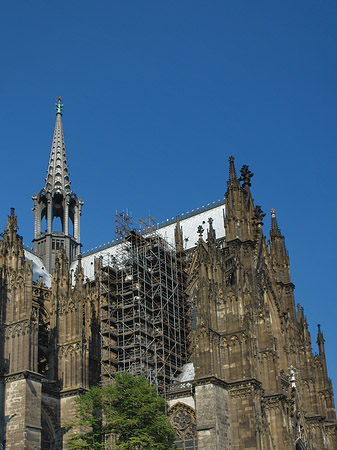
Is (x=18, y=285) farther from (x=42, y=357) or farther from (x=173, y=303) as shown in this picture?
(x=173, y=303)

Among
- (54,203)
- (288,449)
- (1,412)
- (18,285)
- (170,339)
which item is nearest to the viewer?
(1,412)

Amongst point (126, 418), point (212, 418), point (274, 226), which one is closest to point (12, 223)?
point (126, 418)

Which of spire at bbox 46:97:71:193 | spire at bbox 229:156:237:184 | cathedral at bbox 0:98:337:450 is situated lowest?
cathedral at bbox 0:98:337:450

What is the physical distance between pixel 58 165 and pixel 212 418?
3621cm

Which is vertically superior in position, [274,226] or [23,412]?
[274,226]

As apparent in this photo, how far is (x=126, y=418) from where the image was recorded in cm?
3706

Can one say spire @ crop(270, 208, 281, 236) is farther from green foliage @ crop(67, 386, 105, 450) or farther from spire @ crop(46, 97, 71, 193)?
green foliage @ crop(67, 386, 105, 450)

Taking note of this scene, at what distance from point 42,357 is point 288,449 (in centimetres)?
1688

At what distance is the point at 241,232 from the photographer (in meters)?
52.2

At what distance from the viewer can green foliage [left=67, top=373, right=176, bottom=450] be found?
36.4 metres

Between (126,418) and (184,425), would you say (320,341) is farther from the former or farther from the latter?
(126,418)

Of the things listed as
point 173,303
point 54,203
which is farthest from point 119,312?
point 54,203

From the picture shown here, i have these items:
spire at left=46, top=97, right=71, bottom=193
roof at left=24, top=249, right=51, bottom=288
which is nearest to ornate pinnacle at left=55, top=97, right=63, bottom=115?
spire at left=46, top=97, right=71, bottom=193

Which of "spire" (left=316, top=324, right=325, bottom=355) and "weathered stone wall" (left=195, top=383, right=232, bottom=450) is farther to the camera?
"spire" (left=316, top=324, right=325, bottom=355)
